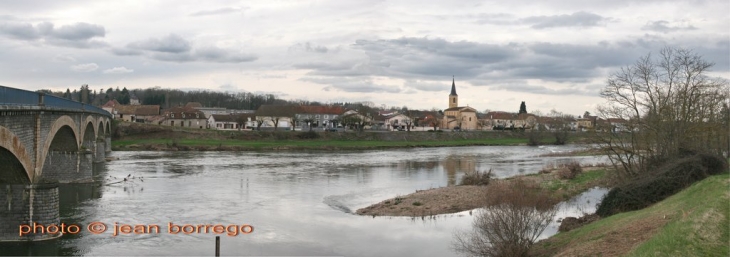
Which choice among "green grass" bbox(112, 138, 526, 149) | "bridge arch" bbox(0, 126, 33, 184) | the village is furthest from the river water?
the village

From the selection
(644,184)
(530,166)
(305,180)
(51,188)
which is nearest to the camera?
(51,188)

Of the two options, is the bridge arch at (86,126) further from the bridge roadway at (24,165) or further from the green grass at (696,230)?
the green grass at (696,230)

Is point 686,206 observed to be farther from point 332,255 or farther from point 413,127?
point 413,127

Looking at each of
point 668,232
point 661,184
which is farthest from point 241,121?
point 668,232

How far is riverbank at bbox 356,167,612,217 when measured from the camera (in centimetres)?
3303

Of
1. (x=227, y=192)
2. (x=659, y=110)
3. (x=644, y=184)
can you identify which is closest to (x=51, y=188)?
(x=227, y=192)

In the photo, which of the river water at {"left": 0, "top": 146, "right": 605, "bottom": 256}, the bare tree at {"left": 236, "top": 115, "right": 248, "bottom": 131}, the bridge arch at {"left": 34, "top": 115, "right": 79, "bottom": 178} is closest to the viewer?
the river water at {"left": 0, "top": 146, "right": 605, "bottom": 256}

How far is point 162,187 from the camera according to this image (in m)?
43.8

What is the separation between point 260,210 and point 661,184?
20486 millimetres

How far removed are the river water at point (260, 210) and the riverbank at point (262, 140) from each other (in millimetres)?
30801

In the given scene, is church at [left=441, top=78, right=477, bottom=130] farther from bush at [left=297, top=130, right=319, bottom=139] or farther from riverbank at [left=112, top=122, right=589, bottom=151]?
bush at [left=297, top=130, right=319, bottom=139]

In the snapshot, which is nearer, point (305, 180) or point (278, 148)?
point (305, 180)

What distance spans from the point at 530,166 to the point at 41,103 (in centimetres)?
4764

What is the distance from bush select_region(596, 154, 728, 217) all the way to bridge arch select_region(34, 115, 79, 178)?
2591cm
